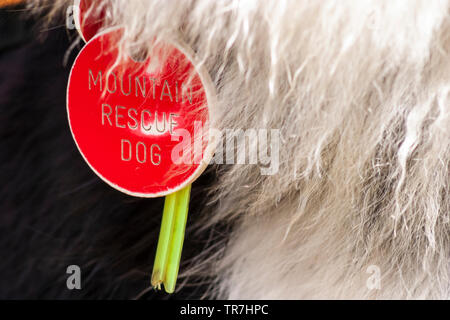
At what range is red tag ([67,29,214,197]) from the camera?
358 millimetres

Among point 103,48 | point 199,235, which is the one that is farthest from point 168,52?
point 199,235

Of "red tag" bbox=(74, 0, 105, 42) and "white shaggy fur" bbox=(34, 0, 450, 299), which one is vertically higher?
"red tag" bbox=(74, 0, 105, 42)

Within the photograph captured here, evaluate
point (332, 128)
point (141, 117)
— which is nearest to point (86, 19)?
point (141, 117)

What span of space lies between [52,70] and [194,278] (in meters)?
0.21

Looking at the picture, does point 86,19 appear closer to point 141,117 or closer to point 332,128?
point 141,117

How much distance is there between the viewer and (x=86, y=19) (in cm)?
36

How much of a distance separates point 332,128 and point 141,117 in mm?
148

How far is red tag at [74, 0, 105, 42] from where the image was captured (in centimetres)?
36

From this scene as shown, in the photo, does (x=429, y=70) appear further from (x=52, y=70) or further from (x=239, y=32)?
(x=52, y=70)

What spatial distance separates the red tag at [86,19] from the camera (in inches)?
14.1

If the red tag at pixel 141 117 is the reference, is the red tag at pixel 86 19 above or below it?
above

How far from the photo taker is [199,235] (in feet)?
1.30

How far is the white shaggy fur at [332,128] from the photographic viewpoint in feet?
1.07

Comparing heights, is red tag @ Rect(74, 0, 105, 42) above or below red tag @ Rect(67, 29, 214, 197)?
above
